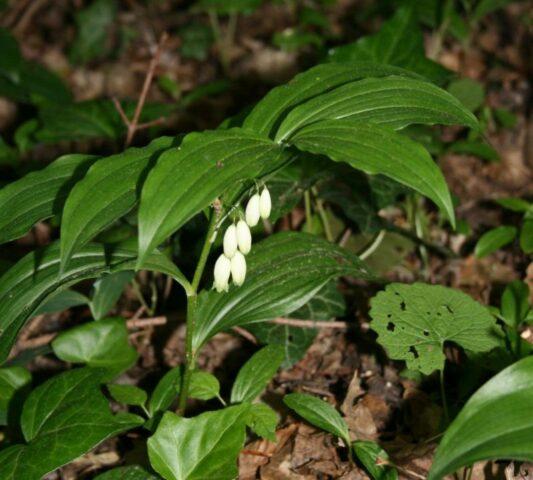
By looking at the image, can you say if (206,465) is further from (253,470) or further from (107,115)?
(107,115)

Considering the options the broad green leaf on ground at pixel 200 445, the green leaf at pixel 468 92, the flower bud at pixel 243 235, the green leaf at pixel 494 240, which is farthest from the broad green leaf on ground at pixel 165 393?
the green leaf at pixel 468 92

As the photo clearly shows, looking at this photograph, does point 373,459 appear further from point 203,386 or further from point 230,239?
point 230,239

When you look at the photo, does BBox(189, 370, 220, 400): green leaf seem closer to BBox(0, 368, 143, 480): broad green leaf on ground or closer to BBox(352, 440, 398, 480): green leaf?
BBox(0, 368, 143, 480): broad green leaf on ground

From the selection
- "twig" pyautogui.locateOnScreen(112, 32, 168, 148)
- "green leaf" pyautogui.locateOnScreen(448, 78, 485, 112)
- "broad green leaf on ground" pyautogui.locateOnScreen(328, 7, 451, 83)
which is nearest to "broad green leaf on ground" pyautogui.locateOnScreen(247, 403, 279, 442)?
"twig" pyautogui.locateOnScreen(112, 32, 168, 148)

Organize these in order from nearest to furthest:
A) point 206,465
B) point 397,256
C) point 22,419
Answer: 1. point 206,465
2. point 22,419
3. point 397,256

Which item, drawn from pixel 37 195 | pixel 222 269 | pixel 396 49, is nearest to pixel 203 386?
pixel 222 269

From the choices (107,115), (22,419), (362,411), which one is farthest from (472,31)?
(22,419)

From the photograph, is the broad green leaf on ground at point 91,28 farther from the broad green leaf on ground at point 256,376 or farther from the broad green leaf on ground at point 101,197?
the broad green leaf on ground at point 101,197
